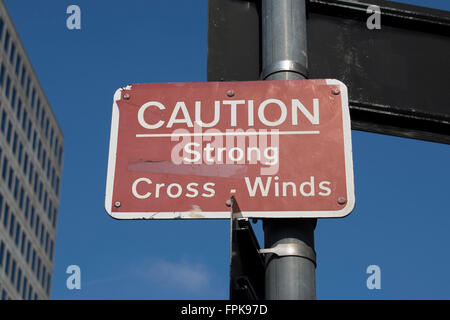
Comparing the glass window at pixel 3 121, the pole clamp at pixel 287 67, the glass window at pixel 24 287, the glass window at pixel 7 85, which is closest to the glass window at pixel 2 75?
the glass window at pixel 7 85

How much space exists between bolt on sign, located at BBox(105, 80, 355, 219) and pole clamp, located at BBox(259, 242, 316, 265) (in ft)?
0.49

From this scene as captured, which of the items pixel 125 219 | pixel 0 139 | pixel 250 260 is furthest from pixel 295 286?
pixel 0 139

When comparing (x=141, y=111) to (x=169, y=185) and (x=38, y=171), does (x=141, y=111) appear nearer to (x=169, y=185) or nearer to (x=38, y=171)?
(x=169, y=185)

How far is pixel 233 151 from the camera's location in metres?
3.66

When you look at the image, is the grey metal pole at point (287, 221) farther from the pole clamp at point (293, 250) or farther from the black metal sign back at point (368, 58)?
the black metal sign back at point (368, 58)

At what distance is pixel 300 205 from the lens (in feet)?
11.6

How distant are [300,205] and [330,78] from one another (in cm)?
105

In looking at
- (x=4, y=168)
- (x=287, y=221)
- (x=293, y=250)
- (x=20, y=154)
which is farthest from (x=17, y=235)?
(x=293, y=250)

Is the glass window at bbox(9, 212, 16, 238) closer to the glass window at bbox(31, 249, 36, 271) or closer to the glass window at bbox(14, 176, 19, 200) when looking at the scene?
the glass window at bbox(14, 176, 19, 200)

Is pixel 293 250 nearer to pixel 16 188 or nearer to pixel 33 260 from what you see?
pixel 16 188

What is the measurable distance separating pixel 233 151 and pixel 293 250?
561 mm

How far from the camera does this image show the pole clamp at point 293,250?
11.1 feet

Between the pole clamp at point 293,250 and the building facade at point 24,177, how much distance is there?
66.8 metres

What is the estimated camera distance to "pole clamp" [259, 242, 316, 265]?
337 centimetres
